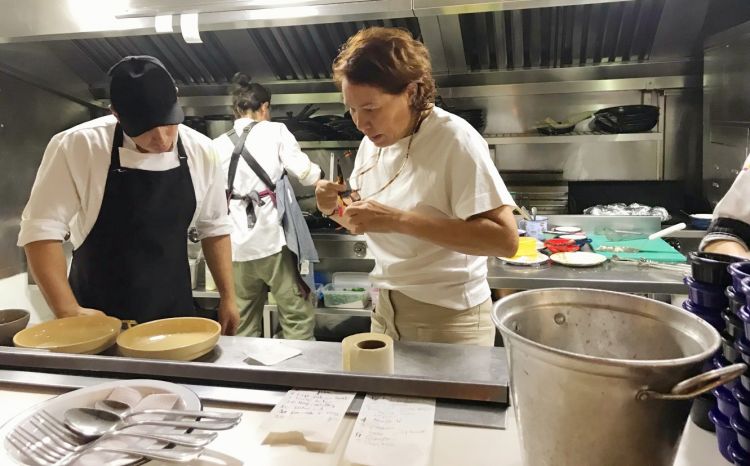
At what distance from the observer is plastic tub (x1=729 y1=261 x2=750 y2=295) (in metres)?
0.69

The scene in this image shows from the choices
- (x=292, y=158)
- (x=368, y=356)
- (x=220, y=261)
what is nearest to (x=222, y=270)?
(x=220, y=261)

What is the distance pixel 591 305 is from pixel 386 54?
2.88 ft

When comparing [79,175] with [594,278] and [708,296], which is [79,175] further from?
[594,278]

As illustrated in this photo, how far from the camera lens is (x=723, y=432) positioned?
0.78m

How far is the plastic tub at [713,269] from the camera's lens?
82cm

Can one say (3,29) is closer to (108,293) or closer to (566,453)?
(108,293)

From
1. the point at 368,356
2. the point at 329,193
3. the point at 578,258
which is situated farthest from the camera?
the point at 578,258

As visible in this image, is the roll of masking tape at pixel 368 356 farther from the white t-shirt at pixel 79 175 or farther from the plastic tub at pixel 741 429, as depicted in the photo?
the white t-shirt at pixel 79 175

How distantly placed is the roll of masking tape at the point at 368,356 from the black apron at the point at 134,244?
967mm

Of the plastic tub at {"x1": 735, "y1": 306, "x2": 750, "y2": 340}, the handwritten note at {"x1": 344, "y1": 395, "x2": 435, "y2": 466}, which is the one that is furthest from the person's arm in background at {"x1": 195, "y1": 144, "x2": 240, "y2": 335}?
the plastic tub at {"x1": 735, "y1": 306, "x2": 750, "y2": 340}

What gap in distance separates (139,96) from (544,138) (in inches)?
104

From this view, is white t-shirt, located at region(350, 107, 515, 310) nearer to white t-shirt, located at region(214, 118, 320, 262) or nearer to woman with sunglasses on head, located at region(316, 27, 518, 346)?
woman with sunglasses on head, located at region(316, 27, 518, 346)

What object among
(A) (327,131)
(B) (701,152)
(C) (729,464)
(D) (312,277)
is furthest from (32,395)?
(B) (701,152)

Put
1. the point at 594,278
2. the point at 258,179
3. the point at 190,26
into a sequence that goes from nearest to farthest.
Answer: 1. the point at 594,278
2. the point at 190,26
3. the point at 258,179
